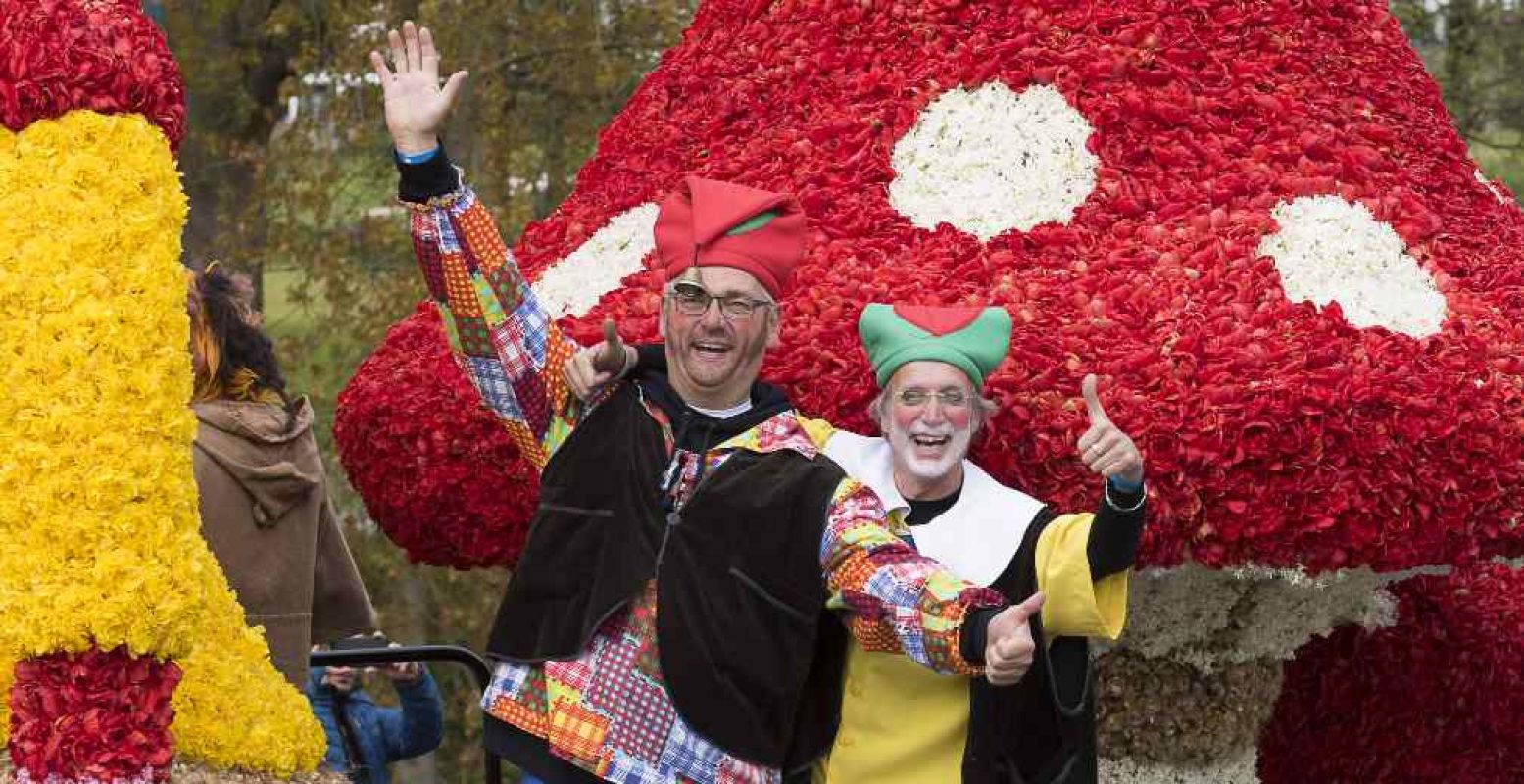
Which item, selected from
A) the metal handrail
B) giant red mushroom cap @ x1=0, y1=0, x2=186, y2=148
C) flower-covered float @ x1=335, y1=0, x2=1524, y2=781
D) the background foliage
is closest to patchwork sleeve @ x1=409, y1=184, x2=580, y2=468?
flower-covered float @ x1=335, y1=0, x2=1524, y2=781

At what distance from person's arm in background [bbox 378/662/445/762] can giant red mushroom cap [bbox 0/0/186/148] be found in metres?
2.31

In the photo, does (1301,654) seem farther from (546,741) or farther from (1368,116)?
(546,741)

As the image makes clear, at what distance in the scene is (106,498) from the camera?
3814mm

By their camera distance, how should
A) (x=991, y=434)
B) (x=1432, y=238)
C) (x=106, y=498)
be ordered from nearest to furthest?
1. (x=106, y=498)
2. (x=991, y=434)
3. (x=1432, y=238)

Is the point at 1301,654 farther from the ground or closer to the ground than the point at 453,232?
closer to the ground

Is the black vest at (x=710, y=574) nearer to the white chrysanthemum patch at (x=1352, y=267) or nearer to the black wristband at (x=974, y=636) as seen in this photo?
the black wristband at (x=974, y=636)

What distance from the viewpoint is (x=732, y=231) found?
402 centimetres

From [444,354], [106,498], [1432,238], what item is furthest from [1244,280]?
[106,498]

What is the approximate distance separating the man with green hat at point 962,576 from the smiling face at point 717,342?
4.5 inches

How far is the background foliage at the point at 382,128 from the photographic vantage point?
10203 mm

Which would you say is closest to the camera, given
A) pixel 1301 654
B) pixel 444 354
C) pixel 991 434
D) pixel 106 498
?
pixel 106 498

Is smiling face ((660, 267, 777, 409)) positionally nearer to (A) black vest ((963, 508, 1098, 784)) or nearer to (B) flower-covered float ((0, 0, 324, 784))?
(A) black vest ((963, 508, 1098, 784))

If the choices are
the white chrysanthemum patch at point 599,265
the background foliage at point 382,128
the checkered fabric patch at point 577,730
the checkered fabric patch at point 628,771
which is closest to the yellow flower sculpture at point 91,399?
the checkered fabric patch at point 577,730

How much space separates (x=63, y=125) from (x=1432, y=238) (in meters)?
2.44
